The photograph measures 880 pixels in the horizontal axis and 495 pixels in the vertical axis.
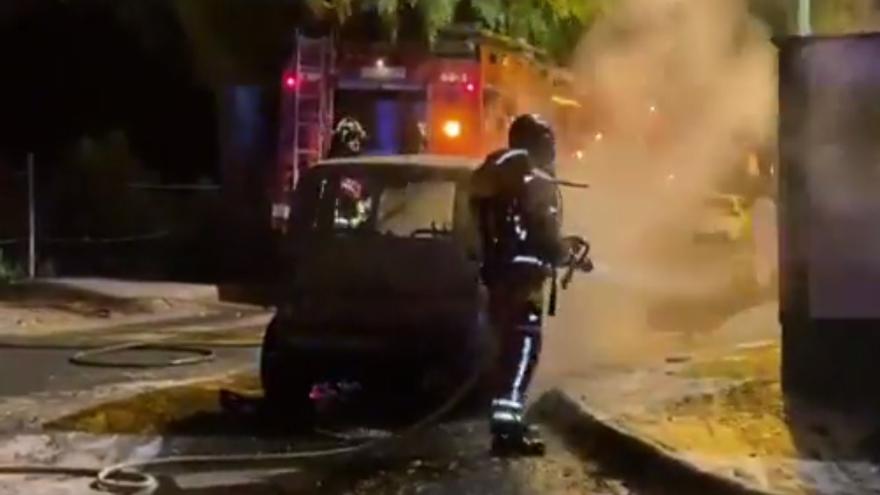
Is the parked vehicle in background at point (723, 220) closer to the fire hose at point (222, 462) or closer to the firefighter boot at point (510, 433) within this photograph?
the fire hose at point (222, 462)

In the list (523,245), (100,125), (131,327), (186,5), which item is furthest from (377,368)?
(100,125)

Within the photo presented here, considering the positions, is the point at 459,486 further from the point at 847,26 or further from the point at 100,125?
the point at 100,125

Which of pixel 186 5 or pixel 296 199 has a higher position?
pixel 186 5

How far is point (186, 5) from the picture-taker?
75.0 ft

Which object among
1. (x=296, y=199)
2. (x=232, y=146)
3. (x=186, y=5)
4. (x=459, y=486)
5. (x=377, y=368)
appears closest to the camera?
(x=459, y=486)

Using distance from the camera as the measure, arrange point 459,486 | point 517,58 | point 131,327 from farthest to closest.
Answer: point 517,58 < point 131,327 < point 459,486

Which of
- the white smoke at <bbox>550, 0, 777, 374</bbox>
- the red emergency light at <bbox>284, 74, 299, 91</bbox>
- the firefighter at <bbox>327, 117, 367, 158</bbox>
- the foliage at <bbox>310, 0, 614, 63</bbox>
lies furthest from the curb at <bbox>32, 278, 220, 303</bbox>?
the white smoke at <bbox>550, 0, 777, 374</bbox>

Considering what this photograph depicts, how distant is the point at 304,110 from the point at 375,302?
10.0 m

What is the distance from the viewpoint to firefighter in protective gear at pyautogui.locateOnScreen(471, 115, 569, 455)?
30.4 ft

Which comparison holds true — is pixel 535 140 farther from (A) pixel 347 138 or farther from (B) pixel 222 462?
(A) pixel 347 138

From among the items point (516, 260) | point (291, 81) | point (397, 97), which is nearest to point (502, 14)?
point (397, 97)

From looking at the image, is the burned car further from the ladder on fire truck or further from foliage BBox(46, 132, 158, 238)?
foliage BBox(46, 132, 158, 238)

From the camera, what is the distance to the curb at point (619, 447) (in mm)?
7875

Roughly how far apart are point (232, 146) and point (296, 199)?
13.2m
